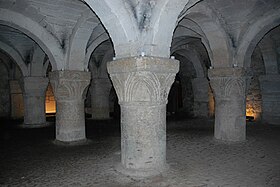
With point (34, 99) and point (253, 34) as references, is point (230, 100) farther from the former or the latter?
point (34, 99)

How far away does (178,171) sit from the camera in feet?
11.7

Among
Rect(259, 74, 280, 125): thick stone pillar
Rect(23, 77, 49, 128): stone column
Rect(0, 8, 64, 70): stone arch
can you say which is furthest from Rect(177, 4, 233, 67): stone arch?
Rect(23, 77, 49, 128): stone column

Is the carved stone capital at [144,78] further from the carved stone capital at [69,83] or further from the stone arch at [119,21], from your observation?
the carved stone capital at [69,83]

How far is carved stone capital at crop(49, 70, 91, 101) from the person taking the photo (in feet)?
17.6

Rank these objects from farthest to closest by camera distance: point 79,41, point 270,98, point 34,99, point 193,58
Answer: point 193,58
point 270,98
point 34,99
point 79,41

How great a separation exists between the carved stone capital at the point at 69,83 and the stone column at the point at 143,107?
2.30m

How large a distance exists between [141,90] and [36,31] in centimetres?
349

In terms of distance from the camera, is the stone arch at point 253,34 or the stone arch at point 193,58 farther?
the stone arch at point 193,58

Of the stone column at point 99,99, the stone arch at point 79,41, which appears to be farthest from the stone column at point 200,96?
the stone arch at point 79,41

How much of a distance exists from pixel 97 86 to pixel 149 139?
7708 mm

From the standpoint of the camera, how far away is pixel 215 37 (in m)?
5.44

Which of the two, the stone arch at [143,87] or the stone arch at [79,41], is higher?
the stone arch at [79,41]

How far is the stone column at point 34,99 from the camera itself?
8.22 meters

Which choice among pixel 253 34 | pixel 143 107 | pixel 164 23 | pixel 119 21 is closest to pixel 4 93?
pixel 119 21
